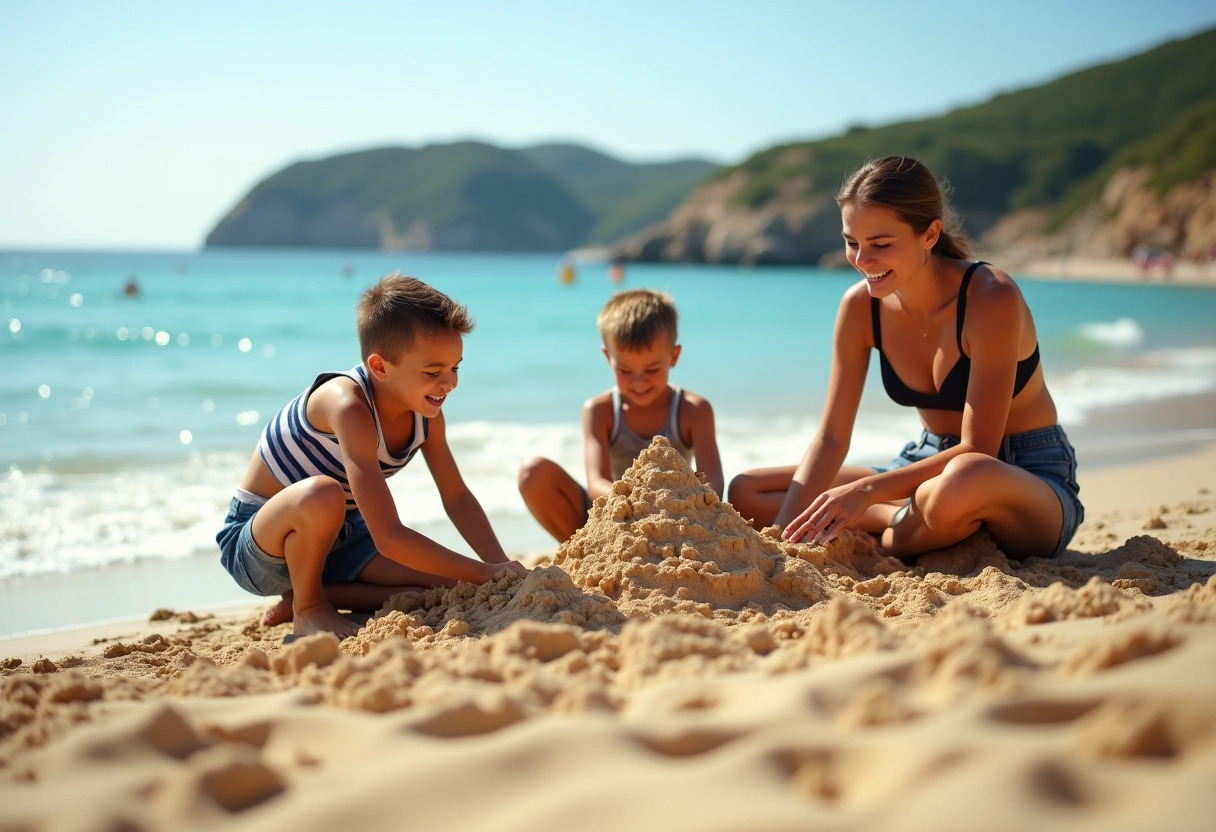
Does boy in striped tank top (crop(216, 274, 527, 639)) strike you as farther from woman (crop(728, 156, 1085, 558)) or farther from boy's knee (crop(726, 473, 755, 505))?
woman (crop(728, 156, 1085, 558))

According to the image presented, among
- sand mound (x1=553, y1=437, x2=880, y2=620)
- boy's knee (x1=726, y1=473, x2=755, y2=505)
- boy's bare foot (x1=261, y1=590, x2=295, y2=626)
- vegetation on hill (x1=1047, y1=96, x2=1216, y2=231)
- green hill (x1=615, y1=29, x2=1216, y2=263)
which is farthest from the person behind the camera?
green hill (x1=615, y1=29, x2=1216, y2=263)

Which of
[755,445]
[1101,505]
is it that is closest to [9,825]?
[1101,505]

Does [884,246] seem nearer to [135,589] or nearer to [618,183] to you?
[135,589]

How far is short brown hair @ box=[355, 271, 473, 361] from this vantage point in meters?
3.03

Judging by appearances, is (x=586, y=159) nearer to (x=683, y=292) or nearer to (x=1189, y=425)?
(x=683, y=292)

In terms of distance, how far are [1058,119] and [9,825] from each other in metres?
78.5

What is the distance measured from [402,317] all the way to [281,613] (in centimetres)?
111

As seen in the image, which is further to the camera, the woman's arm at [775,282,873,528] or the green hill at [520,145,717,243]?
the green hill at [520,145,717,243]

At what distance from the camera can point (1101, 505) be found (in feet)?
15.6

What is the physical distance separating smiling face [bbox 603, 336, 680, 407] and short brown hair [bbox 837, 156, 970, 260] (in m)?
0.91

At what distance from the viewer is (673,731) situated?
1.49 meters

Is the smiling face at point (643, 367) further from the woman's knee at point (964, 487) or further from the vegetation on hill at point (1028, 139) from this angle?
the vegetation on hill at point (1028, 139)

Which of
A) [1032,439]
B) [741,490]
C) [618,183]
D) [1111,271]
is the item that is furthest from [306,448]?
[618,183]

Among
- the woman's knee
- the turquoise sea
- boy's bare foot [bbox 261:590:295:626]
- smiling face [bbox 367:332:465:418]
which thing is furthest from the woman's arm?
boy's bare foot [bbox 261:590:295:626]
